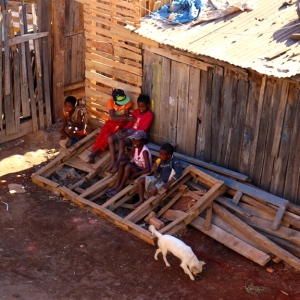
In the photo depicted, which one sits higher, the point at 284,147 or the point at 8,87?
the point at 284,147

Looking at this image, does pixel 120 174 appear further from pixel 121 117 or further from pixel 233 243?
pixel 233 243

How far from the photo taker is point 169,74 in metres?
9.59

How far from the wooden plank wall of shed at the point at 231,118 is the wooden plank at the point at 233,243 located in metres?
0.90

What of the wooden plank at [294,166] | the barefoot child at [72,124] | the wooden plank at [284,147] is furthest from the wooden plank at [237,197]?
the barefoot child at [72,124]

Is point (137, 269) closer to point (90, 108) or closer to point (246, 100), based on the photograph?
point (246, 100)

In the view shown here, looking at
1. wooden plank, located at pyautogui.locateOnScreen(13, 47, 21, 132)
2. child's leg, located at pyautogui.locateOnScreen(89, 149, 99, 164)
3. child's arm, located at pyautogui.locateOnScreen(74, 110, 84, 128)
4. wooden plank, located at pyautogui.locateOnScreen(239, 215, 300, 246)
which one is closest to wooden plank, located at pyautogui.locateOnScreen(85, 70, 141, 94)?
child's arm, located at pyautogui.locateOnScreen(74, 110, 84, 128)

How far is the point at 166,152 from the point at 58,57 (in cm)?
392

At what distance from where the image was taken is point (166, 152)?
9000 mm

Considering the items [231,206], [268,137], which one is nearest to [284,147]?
[268,137]

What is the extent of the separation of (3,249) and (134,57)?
139 inches

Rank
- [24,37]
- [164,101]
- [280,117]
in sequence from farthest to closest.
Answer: [24,37] → [164,101] → [280,117]

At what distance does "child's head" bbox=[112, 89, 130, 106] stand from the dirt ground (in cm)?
178

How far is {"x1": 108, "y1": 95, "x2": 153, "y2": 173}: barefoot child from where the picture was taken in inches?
388

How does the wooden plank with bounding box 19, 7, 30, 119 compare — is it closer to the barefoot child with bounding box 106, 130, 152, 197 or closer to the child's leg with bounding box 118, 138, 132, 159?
the child's leg with bounding box 118, 138, 132, 159
